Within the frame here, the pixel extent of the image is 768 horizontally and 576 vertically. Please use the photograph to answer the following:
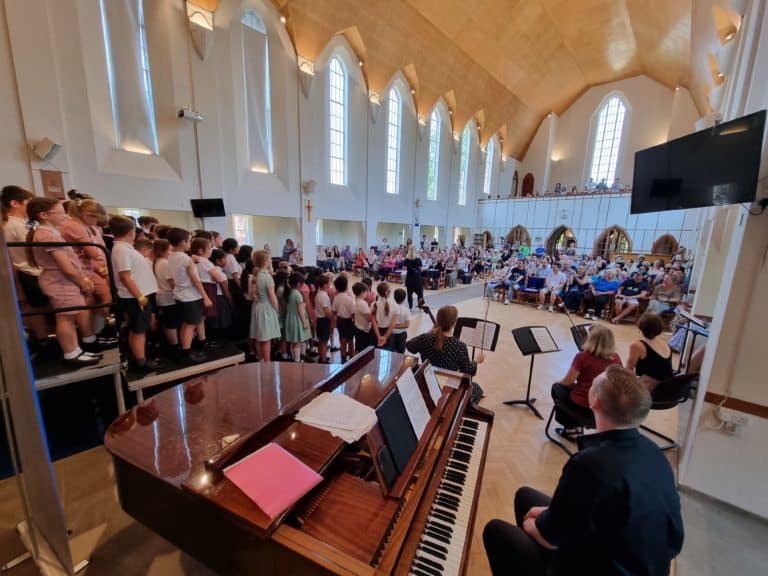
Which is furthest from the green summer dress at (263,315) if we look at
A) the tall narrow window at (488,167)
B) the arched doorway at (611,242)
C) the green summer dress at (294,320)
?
the tall narrow window at (488,167)

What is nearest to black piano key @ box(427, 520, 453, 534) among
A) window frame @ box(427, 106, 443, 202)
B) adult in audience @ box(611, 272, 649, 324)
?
adult in audience @ box(611, 272, 649, 324)

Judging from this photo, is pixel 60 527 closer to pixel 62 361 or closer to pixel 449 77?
pixel 62 361

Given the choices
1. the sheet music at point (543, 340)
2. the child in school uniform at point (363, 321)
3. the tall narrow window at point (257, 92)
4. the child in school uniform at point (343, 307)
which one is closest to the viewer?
the sheet music at point (543, 340)

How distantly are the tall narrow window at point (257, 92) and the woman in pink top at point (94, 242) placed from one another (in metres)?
7.92

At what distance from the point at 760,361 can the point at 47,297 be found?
531cm

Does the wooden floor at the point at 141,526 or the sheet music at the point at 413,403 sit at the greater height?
the sheet music at the point at 413,403

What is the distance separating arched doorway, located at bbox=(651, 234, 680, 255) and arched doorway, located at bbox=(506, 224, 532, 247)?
5.85m

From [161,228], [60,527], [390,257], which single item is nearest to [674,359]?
[60,527]

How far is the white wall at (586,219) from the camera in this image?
46.8 feet

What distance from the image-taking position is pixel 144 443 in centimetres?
144

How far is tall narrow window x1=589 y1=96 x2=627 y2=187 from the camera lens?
19922 mm

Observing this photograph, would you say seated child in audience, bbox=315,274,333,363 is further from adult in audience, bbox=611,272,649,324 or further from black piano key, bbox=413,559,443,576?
adult in audience, bbox=611,272,649,324

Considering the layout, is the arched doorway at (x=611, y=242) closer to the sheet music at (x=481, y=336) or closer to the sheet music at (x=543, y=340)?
the sheet music at (x=543, y=340)

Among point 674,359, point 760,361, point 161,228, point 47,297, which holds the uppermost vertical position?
point 161,228
